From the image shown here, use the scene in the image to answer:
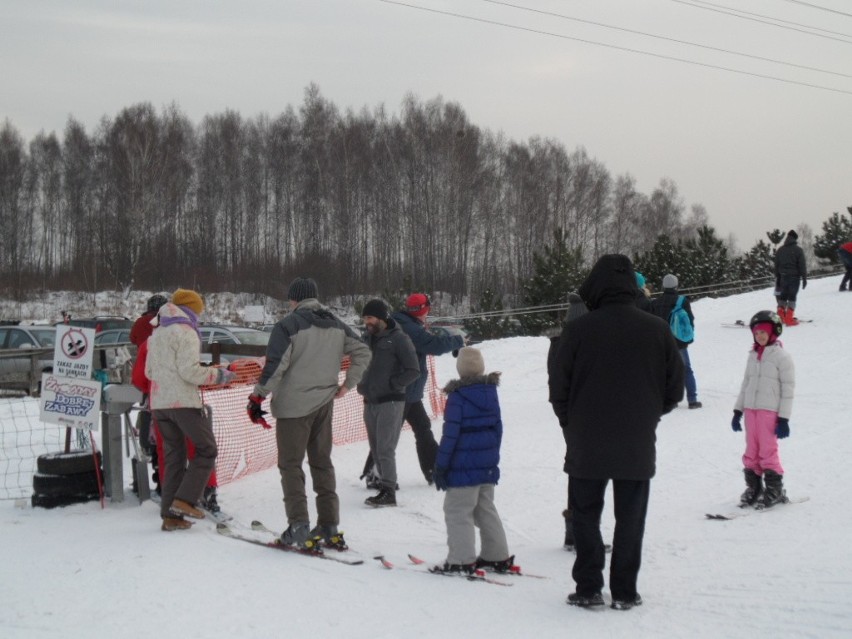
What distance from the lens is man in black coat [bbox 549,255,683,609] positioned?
455cm

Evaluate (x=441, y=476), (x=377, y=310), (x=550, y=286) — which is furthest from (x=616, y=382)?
(x=550, y=286)

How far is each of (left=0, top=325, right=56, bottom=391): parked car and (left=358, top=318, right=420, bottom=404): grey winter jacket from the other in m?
7.90

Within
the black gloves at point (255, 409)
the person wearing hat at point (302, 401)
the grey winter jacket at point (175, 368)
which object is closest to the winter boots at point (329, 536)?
the person wearing hat at point (302, 401)

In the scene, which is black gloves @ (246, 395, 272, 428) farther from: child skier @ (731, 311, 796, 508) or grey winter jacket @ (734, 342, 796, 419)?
grey winter jacket @ (734, 342, 796, 419)

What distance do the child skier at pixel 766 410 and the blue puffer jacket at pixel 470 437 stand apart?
8.93ft

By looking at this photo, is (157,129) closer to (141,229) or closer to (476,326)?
(141,229)

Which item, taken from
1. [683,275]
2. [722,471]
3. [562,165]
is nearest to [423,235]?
[562,165]

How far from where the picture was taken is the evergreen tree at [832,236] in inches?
1444

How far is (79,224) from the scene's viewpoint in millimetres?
52531

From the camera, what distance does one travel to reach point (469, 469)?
17.7 feet

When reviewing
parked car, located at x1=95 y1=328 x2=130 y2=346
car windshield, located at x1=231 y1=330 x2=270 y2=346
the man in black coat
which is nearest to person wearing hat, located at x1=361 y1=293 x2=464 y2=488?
the man in black coat

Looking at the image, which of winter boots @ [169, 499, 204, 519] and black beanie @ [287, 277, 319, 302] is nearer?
black beanie @ [287, 277, 319, 302]

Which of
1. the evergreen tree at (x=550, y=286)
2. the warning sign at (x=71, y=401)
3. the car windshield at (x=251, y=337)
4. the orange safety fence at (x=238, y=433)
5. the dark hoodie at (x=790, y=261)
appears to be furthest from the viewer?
the evergreen tree at (x=550, y=286)

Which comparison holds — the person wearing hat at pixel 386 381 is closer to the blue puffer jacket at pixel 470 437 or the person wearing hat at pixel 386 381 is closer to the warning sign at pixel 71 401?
the blue puffer jacket at pixel 470 437
